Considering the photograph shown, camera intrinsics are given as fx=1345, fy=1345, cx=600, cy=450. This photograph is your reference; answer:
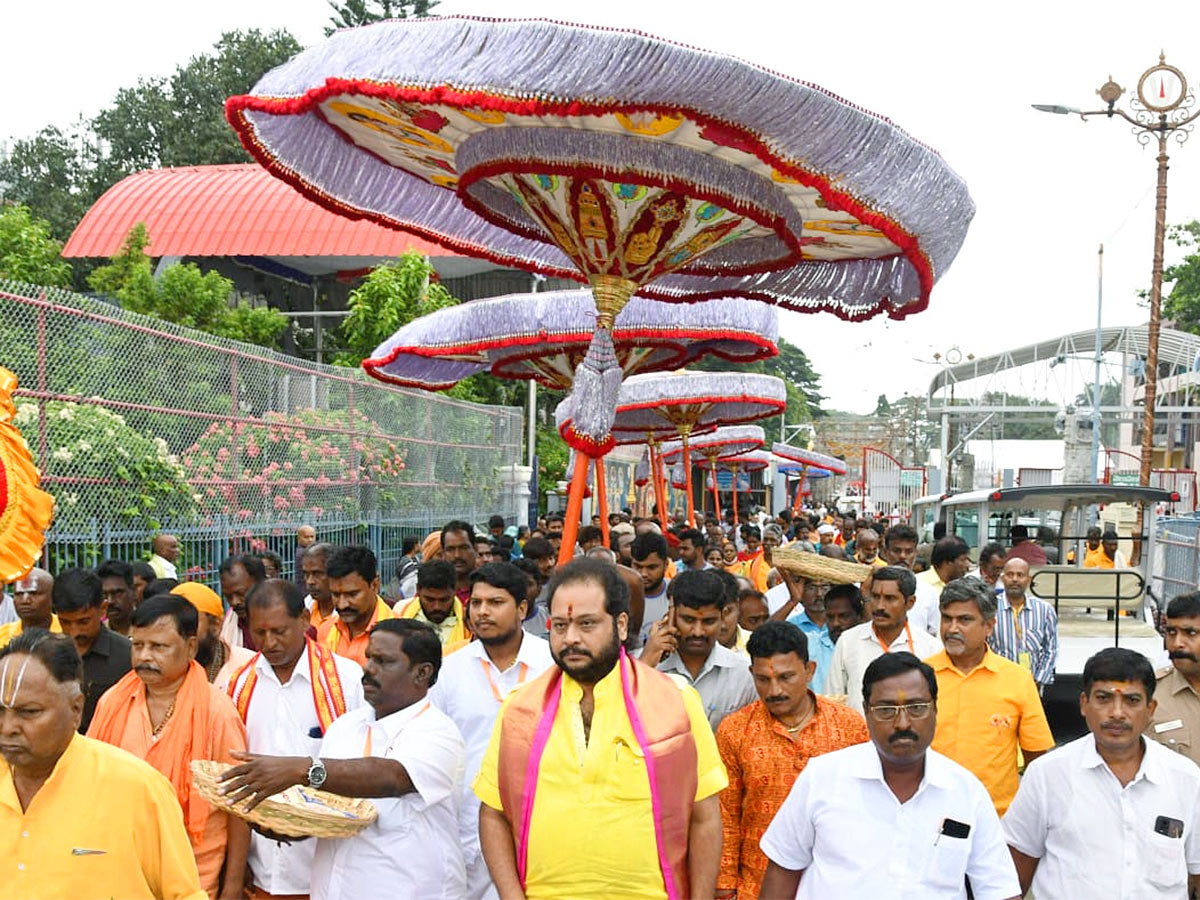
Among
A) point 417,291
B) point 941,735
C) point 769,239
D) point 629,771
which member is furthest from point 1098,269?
point 629,771

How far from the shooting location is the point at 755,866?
454 cm

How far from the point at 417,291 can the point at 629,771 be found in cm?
2050

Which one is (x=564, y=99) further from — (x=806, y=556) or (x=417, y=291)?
(x=417, y=291)

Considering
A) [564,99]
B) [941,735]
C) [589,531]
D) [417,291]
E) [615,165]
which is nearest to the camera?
[941,735]

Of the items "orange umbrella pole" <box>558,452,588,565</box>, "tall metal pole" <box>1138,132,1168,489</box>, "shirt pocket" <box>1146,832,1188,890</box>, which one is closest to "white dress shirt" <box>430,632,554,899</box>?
"shirt pocket" <box>1146,832,1188,890</box>

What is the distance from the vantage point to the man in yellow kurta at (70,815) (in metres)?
3.23

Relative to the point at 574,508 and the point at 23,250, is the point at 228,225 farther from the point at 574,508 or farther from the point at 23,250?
the point at 574,508

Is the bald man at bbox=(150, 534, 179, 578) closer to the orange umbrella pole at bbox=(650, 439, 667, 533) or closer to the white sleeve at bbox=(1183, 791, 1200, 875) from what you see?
the white sleeve at bbox=(1183, 791, 1200, 875)

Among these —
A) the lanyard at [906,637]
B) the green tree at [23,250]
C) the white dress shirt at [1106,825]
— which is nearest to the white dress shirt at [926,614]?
the lanyard at [906,637]

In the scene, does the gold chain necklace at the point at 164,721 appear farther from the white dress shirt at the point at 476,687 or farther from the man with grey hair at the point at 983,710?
the man with grey hair at the point at 983,710

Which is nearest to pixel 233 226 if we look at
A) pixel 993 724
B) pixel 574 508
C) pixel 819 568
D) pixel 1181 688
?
pixel 574 508

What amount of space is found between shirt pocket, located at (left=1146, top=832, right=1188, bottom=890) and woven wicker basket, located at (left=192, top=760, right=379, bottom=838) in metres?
2.31

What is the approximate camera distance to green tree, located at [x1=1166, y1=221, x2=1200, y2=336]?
45.2m

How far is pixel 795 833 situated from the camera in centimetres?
363
